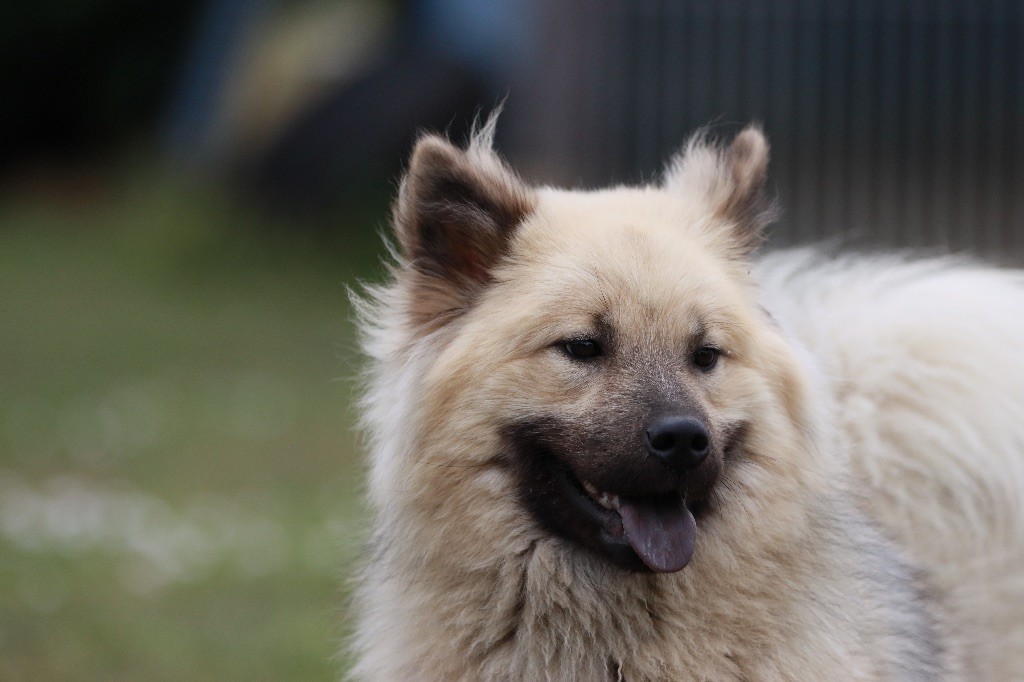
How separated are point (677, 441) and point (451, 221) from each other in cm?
88

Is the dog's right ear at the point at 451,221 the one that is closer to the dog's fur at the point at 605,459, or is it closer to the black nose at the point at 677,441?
the dog's fur at the point at 605,459

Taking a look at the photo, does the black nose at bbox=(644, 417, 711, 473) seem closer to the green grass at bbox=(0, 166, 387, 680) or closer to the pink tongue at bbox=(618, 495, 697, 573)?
the pink tongue at bbox=(618, 495, 697, 573)

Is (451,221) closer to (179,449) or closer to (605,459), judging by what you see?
(605,459)

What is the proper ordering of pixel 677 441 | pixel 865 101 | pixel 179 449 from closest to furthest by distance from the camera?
pixel 677 441
pixel 179 449
pixel 865 101

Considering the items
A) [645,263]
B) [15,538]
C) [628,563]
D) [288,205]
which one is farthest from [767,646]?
[288,205]

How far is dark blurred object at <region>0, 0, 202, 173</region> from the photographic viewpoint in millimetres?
19094

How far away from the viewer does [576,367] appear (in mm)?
3041

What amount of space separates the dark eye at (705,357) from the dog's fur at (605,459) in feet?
0.06

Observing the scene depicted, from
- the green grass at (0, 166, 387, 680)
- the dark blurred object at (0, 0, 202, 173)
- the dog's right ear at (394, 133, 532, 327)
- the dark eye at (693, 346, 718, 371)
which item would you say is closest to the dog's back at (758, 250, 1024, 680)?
the dark eye at (693, 346, 718, 371)

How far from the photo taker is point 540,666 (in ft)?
10.1

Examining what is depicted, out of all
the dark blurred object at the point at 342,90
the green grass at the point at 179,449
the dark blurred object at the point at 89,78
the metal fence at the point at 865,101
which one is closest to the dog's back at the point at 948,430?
the green grass at the point at 179,449

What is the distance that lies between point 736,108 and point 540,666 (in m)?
8.38

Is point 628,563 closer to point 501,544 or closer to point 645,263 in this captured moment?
point 501,544

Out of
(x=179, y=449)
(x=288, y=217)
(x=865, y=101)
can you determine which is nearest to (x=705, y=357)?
(x=179, y=449)
